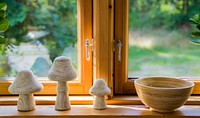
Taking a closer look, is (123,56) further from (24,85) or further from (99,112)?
(24,85)

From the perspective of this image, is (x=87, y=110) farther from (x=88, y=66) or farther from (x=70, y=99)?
(x=88, y=66)

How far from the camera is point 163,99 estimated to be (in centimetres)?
142

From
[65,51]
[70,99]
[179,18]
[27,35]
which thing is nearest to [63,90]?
[70,99]

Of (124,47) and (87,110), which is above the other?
(124,47)

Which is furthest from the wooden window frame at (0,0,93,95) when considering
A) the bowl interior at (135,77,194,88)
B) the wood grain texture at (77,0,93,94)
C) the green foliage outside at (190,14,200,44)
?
the green foliage outside at (190,14,200,44)

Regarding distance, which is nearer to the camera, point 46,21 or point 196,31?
point 196,31

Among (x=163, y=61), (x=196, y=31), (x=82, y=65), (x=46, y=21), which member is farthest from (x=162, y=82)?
(x=46, y=21)

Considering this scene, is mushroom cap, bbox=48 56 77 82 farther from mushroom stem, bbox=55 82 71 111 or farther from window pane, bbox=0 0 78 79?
window pane, bbox=0 0 78 79

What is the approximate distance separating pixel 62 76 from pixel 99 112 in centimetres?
23

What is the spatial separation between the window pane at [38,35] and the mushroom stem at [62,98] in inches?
6.7

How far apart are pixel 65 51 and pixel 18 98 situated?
0.32 m

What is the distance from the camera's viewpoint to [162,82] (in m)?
1.56

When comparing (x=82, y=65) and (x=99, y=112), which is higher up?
(x=82, y=65)

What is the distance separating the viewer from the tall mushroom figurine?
148cm
